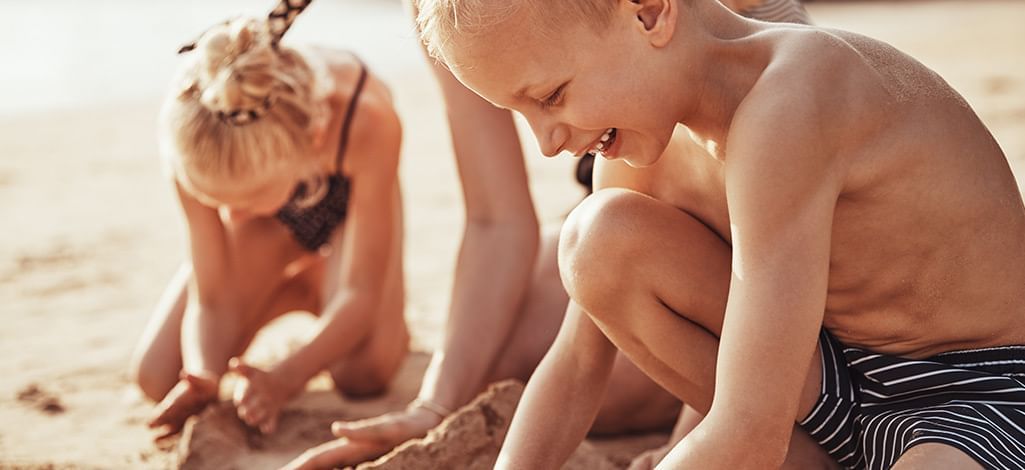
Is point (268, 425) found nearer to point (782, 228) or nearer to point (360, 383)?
point (360, 383)

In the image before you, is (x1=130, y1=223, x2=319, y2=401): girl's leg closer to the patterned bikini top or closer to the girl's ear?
the patterned bikini top

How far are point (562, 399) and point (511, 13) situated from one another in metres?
0.69

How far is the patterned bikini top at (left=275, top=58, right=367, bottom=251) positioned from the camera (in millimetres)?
3270

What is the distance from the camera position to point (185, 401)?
2.78 metres

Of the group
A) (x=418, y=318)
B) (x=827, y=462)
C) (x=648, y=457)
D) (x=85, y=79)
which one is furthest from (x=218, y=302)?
(x=85, y=79)

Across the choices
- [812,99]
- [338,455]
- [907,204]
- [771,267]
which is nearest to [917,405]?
[907,204]

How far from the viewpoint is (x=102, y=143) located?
7043 millimetres

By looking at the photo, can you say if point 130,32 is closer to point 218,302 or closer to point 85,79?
point 85,79

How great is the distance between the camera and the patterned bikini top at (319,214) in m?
3.27

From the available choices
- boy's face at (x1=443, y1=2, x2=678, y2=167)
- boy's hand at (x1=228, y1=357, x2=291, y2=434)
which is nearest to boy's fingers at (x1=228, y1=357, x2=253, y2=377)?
boy's hand at (x1=228, y1=357, x2=291, y2=434)

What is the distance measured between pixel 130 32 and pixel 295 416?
9630mm

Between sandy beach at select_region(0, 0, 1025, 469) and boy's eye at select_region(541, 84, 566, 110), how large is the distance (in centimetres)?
50

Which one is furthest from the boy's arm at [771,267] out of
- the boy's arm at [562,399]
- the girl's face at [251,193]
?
the girl's face at [251,193]

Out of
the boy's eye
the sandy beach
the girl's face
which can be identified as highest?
the boy's eye
